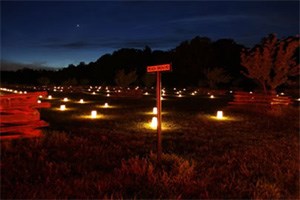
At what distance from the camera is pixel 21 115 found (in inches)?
390

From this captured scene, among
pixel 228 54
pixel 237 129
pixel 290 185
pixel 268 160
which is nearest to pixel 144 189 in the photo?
pixel 290 185

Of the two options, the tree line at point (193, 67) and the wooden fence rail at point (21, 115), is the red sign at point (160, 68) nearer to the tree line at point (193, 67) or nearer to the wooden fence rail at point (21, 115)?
the wooden fence rail at point (21, 115)

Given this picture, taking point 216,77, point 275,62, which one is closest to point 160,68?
point 275,62

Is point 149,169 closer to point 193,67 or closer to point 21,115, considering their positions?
point 21,115

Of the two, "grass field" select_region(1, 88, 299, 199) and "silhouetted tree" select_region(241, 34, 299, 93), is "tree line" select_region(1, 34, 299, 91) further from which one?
"grass field" select_region(1, 88, 299, 199)

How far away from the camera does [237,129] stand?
1421 centimetres

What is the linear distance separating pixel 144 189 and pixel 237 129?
897 cm

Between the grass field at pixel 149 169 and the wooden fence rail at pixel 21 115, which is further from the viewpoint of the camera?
the wooden fence rail at pixel 21 115

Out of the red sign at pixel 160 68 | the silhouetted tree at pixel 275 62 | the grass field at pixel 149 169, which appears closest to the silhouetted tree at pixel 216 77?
the silhouetted tree at pixel 275 62

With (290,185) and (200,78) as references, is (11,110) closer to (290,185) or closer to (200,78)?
(290,185)

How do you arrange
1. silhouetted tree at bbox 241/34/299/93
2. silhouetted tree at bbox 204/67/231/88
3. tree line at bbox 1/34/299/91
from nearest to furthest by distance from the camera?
silhouetted tree at bbox 241/34/299/93 → tree line at bbox 1/34/299/91 → silhouetted tree at bbox 204/67/231/88

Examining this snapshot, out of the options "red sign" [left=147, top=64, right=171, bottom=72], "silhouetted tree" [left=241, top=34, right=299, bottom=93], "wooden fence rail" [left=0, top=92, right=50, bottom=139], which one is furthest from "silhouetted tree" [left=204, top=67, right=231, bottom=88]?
"red sign" [left=147, top=64, right=171, bottom=72]

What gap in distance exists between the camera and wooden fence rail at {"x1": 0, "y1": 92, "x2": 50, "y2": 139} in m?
9.67

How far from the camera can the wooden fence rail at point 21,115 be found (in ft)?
31.7
